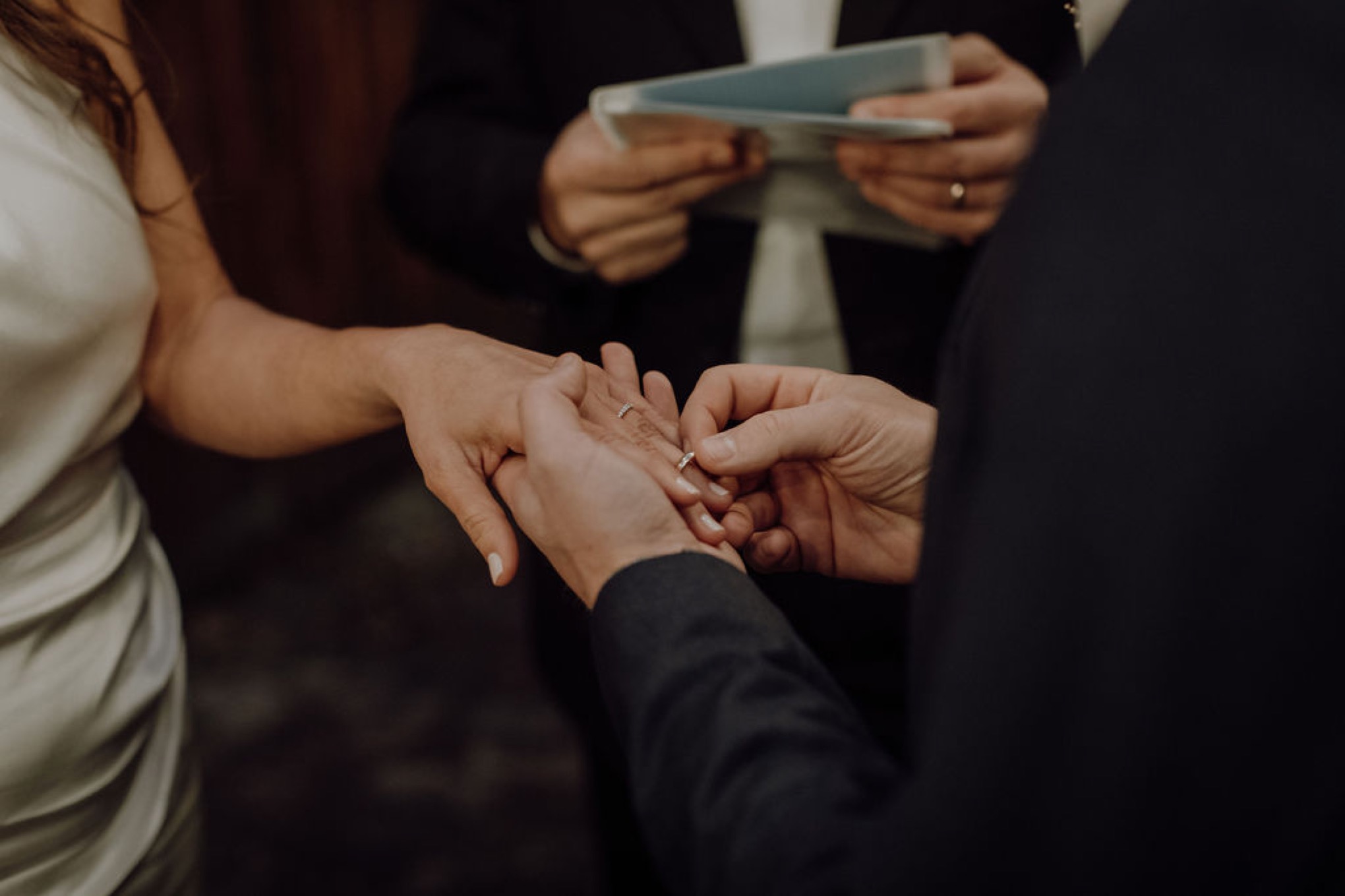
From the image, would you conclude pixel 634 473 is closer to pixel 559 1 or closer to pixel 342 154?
pixel 559 1

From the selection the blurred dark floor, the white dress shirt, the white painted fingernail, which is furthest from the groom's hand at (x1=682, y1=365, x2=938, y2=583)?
the blurred dark floor

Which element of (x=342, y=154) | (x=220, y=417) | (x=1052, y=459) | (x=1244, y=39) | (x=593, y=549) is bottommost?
(x=342, y=154)

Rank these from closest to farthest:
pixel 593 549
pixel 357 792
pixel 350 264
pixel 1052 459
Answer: pixel 1052 459, pixel 593 549, pixel 357 792, pixel 350 264

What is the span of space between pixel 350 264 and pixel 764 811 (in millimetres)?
2871

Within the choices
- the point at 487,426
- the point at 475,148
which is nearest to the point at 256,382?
the point at 487,426

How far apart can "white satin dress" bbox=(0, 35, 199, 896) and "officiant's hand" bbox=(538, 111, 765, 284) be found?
450mm

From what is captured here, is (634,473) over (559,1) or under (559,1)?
under

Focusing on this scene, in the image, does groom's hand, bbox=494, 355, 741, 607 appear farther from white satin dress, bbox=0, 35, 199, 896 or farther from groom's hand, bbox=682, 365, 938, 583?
white satin dress, bbox=0, 35, 199, 896

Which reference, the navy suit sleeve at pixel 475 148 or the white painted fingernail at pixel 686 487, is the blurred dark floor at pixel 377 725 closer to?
the navy suit sleeve at pixel 475 148

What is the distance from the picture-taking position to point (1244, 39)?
0.43 metres

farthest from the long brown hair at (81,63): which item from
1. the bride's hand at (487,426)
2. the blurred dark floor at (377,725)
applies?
the blurred dark floor at (377,725)

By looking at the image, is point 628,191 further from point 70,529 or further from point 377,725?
point 377,725

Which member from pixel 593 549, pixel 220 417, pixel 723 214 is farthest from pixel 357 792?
pixel 593 549

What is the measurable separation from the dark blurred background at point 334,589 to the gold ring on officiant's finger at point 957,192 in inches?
43.0
